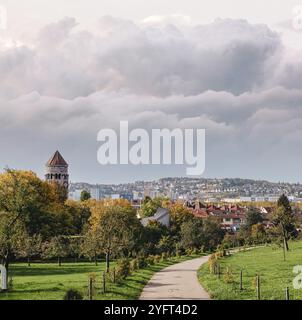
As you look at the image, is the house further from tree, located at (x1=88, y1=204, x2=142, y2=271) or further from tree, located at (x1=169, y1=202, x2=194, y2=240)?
tree, located at (x1=88, y1=204, x2=142, y2=271)

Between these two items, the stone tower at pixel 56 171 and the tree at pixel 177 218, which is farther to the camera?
the stone tower at pixel 56 171

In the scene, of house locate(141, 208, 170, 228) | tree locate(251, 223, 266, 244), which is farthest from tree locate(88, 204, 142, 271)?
tree locate(251, 223, 266, 244)

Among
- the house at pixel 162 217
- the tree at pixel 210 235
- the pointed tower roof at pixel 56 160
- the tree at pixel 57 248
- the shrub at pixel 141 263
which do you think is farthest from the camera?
the pointed tower roof at pixel 56 160

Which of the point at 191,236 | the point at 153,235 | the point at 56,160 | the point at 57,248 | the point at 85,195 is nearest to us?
the point at 57,248

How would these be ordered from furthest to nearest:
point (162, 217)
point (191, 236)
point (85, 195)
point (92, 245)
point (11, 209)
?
point (85, 195), point (162, 217), point (191, 236), point (92, 245), point (11, 209)

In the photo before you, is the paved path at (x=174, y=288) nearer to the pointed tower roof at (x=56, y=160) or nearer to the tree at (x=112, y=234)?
the tree at (x=112, y=234)

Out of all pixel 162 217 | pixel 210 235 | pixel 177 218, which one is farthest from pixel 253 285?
pixel 162 217

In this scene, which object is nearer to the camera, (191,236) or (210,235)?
Answer: (191,236)

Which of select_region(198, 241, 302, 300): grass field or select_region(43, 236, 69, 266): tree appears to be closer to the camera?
select_region(198, 241, 302, 300): grass field

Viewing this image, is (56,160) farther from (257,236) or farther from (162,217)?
(257,236)

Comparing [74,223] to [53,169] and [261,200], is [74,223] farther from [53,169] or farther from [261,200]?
[261,200]

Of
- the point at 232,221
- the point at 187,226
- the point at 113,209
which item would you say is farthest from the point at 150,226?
the point at 232,221

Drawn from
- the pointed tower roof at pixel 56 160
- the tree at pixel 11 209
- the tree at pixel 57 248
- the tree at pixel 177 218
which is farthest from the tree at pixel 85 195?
the tree at pixel 11 209

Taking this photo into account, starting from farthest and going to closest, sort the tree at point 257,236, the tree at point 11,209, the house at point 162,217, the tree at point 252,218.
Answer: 1. the tree at point 252,218
2. the tree at point 257,236
3. the house at point 162,217
4. the tree at point 11,209
